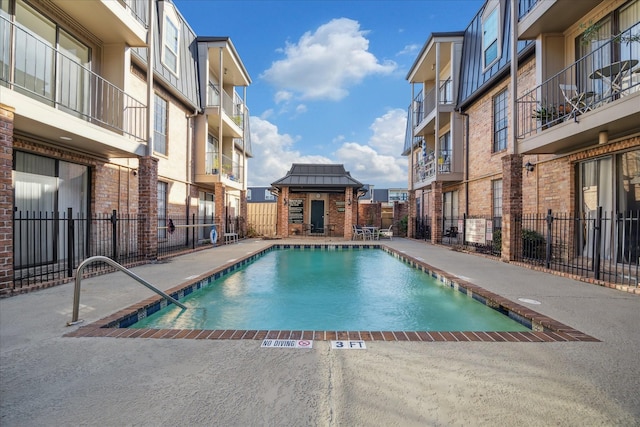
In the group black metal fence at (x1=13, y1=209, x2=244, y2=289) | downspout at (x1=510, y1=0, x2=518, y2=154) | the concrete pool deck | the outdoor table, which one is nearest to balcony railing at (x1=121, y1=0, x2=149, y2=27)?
black metal fence at (x1=13, y1=209, x2=244, y2=289)

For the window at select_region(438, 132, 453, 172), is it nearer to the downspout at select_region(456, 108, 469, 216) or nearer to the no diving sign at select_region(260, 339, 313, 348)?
the downspout at select_region(456, 108, 469, 216)

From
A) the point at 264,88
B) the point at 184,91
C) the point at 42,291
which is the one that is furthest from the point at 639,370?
the point at 264,88

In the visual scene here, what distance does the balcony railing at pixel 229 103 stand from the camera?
15359 mm

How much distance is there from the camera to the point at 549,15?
761 centimetres

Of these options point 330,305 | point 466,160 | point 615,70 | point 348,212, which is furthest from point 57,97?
point 466,160

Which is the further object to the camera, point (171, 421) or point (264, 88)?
point (264, 88)

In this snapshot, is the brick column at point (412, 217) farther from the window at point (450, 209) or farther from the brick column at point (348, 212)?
the brick column at point (348, 212)

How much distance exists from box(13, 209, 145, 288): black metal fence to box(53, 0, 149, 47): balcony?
439 centimetres

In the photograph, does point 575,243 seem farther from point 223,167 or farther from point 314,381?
point 223,167

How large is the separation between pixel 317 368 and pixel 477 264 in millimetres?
7100

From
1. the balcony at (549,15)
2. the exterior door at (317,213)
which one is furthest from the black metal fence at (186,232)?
the balcony at (549,15)

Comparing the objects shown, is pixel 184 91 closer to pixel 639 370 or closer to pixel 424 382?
pixel 424 382

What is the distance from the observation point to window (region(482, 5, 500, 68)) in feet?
37.8

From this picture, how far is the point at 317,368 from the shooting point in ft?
8.75
